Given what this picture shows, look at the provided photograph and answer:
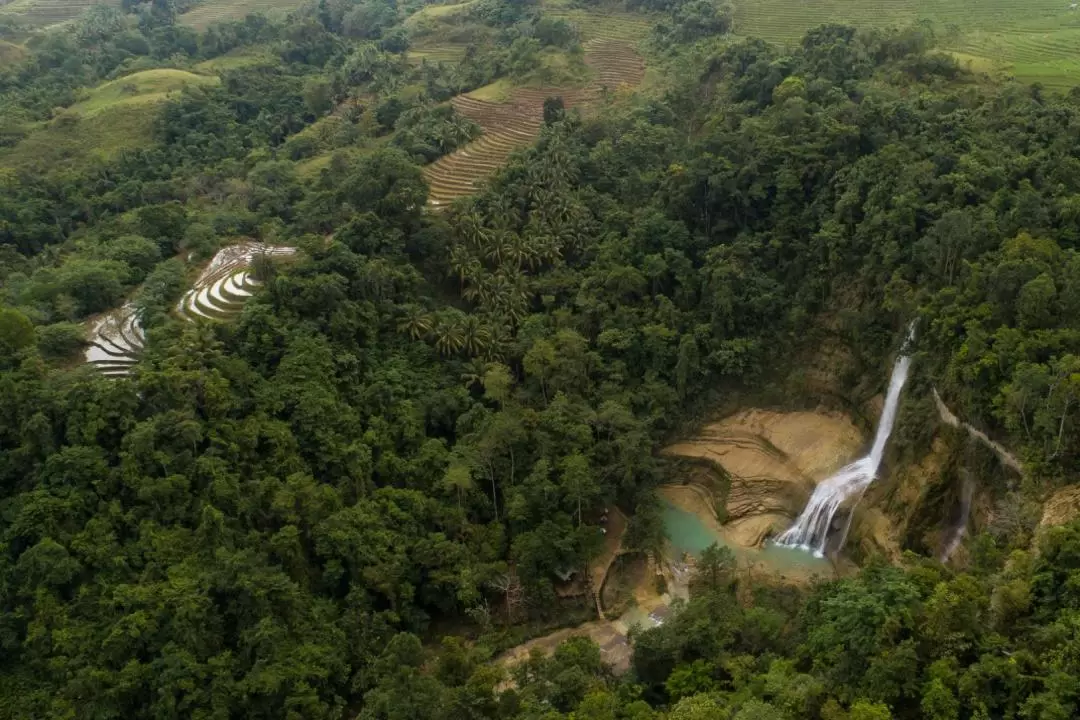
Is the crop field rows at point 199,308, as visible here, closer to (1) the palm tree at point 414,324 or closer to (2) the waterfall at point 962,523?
(1) the palm tree at point 414,324

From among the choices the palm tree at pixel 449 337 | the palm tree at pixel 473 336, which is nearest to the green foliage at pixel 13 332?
the palm tree at pixel 449 337

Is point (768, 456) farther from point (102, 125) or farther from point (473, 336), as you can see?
point (102, 125)

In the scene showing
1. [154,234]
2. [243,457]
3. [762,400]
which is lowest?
[762,400]

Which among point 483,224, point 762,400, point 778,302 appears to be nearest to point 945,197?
point 778,302

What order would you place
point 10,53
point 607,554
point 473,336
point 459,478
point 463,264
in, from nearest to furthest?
1. point 459,478
2. point 607,554
3. point 473,336
4. point 463,264
5. point 10,53

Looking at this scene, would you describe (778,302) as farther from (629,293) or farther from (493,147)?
(493,147)

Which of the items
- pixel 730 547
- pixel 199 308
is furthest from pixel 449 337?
pixel 730 547
